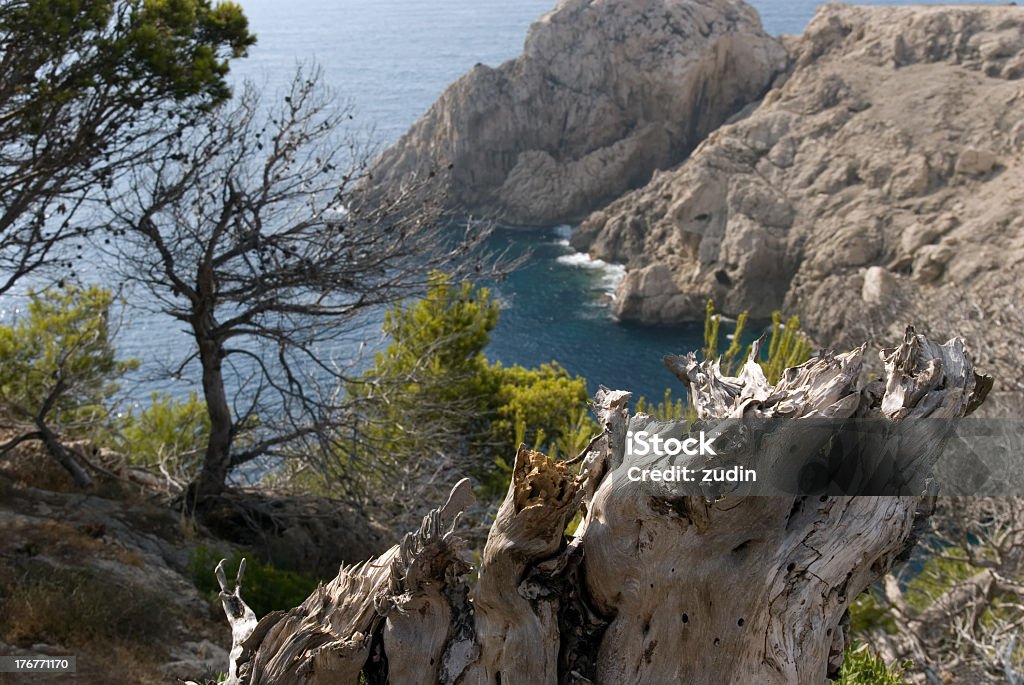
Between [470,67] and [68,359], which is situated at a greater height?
[68,359]

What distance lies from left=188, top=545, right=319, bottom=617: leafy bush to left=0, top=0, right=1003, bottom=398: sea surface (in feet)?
10.5

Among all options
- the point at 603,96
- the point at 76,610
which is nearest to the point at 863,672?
the point at 76,610

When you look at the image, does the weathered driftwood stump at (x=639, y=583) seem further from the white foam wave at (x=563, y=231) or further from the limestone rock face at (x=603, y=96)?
the limestone rock face at (x=603, y=96)

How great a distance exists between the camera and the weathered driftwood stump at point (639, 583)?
4465 millimetres

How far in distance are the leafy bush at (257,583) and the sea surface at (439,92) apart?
3.21 m

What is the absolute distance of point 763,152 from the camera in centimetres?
6216

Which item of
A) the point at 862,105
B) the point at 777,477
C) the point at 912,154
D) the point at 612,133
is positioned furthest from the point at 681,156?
the point at 777,477

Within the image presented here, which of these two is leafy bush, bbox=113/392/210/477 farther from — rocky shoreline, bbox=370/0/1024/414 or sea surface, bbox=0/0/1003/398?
rocky shoreline, bbox=370/0/1024/414

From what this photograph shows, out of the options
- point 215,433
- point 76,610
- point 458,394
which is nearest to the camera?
point 76,610

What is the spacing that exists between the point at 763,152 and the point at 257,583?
2264 inches

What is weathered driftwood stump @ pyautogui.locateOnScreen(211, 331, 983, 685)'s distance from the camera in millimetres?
4465

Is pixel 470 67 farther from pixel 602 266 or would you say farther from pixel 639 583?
pixel 639 583

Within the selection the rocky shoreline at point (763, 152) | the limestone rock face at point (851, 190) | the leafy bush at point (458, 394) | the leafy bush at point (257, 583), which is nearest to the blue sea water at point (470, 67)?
the leafy bush at point (458, 394)

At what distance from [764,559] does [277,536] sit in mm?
9030
